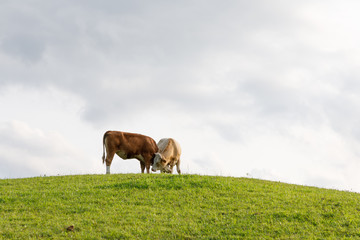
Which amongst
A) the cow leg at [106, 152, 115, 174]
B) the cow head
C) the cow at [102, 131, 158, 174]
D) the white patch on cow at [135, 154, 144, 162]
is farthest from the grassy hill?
the white patch on cow at [135, 154, 144, 162]

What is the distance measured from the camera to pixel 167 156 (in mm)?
26391

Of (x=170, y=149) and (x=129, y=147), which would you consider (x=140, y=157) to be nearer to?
(x=129, y=147)

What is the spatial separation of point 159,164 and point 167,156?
0.92 m

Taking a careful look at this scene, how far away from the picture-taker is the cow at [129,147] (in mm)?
24906

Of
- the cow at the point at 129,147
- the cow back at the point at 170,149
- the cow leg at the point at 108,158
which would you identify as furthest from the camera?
the cow back at the point at 170,149

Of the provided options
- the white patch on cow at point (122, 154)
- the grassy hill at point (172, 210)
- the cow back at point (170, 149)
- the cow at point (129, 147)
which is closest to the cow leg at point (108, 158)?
the cow at point (129, 147)

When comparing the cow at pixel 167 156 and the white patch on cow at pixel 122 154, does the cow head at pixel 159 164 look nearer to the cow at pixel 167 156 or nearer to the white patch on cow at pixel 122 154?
the cow at pixel 167 156

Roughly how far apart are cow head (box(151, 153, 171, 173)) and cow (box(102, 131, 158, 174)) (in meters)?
0.42

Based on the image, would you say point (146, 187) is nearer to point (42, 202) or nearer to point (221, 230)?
point (42, 202)

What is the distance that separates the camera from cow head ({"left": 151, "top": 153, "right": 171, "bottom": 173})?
25.4 meters

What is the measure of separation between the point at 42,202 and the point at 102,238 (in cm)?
449

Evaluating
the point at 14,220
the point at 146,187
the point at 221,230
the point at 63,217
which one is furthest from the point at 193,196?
the point at 14,220

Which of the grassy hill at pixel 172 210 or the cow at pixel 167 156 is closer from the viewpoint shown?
the grassy hill at pixel 172 210

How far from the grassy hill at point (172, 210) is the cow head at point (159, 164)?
668cm
